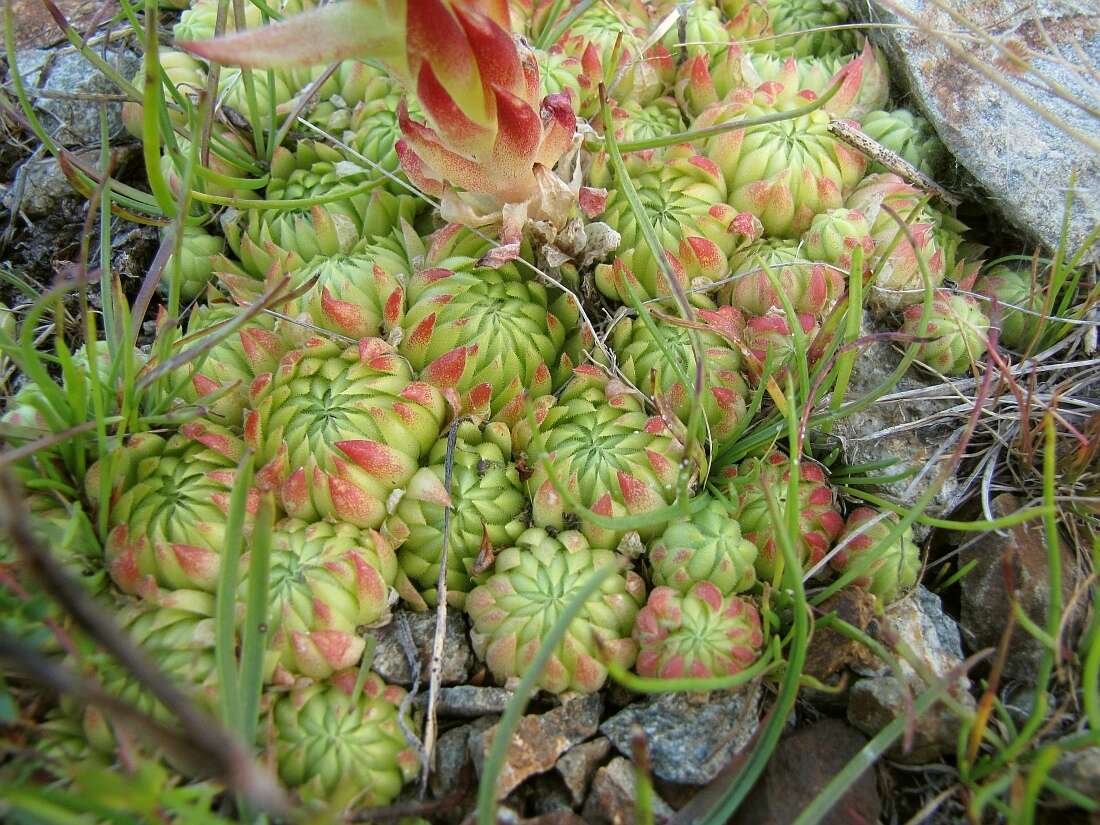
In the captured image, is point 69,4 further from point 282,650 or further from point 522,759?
point 522,759

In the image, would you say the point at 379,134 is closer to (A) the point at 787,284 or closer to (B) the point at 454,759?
(A) the point at 787,284

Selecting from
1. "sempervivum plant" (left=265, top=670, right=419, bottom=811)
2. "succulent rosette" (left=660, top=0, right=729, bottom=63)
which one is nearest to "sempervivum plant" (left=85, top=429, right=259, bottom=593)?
"sempervivum plant" (left=265, top=670, right=419, bottom=811)

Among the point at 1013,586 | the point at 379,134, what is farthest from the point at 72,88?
the point at 1013,586

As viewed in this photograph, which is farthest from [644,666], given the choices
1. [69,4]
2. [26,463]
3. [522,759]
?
[69,4]

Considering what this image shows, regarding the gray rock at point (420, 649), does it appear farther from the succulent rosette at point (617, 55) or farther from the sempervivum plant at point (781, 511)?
the succulent rosette at point (617, 55)

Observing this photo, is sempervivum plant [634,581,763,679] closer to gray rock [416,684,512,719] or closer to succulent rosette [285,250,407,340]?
gray rock [416,684,512,719]
